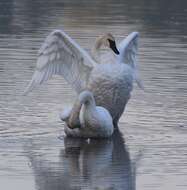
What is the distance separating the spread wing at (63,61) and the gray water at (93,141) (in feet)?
1.89

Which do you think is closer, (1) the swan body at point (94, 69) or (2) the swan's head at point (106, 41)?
(1) the swan body at point (94, 69)

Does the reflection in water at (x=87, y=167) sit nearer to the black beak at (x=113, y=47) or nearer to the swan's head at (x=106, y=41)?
the black beak at (x=113, y=47)

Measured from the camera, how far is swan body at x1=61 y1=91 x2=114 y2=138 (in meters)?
16.2

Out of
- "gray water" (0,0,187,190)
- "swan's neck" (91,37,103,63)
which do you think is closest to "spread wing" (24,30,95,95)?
"swan's neck" (91,37,103,63)

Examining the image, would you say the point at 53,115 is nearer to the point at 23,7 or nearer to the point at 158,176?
the point at 158,176

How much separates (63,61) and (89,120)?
1688 mm

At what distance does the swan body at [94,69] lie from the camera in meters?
16.9

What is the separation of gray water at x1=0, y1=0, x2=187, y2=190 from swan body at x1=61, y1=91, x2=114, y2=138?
131mm

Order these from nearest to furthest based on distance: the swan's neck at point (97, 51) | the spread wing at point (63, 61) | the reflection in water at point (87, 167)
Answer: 1. the reflection in water at point (87, 167)
2. the spread wing at point (63, 61)
3. the swan's neck at point (97, 51)

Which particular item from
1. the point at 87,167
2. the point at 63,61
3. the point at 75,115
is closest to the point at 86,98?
the point at 75,115

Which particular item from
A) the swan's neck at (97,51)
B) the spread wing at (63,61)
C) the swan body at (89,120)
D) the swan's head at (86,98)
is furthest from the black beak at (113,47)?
the swan's head at (86,98)

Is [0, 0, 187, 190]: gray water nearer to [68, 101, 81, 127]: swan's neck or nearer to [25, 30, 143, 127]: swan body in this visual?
[68, 101, 81, 127]: swan's neck

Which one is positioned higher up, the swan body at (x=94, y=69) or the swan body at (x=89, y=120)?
the swan body at (x=94, y=69)

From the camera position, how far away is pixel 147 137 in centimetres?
1609
